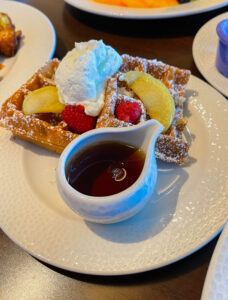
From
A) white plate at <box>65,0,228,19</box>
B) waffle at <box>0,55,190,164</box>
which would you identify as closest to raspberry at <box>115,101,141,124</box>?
waffle at <box>0,55,190,164</box>

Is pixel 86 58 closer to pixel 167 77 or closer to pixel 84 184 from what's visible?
pixel 167 77

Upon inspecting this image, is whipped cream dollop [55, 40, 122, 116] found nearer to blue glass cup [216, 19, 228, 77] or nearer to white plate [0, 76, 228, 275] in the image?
white plate [0, 76, 228, 275]

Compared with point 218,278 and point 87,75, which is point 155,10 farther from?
point 218,278

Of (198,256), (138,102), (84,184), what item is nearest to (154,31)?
(138,102)

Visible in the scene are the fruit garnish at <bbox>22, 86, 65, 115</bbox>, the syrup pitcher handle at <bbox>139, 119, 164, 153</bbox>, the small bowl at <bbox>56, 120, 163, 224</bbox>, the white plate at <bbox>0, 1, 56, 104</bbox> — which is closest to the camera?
the small bowl at <bbox>56, 120, 163, 224</bbox>

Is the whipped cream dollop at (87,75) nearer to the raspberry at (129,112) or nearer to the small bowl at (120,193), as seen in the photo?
the raspberry at (129,112)

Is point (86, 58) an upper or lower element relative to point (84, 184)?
upper
